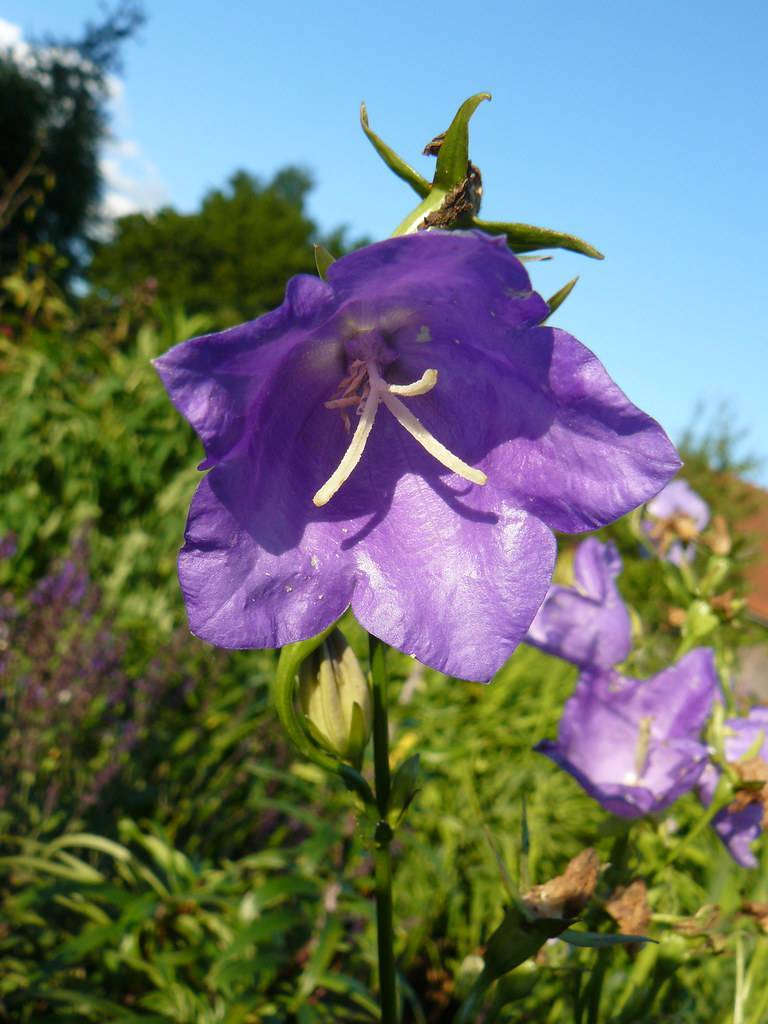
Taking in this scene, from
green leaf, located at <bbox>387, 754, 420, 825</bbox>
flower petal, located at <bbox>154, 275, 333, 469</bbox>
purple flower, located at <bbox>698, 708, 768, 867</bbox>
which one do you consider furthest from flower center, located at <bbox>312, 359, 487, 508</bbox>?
purple flower, located at <bbox>698, 708, 768, 867</bbox>

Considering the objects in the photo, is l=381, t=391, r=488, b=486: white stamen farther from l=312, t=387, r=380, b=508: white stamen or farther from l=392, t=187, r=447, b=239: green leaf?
l=392, t=187, r=447, b=239: green leaf

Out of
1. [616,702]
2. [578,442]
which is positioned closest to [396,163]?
[578,442]

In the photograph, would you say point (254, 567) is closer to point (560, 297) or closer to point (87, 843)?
point (560, 297)

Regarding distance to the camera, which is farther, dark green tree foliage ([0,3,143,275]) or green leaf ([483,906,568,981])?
dark green tree foliage ([0,3,143,275])

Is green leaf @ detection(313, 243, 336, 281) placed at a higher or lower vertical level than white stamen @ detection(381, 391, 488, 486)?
higher

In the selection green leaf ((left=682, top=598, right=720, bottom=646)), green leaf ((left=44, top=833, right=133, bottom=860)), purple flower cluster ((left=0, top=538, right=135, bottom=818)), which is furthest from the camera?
purple flower cluster ((left=0, top=538, right=135, bottom=818))

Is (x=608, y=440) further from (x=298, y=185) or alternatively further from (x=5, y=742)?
(x=298, y=185)

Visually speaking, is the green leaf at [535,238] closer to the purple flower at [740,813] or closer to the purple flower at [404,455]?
the purple flower at [404,455]
